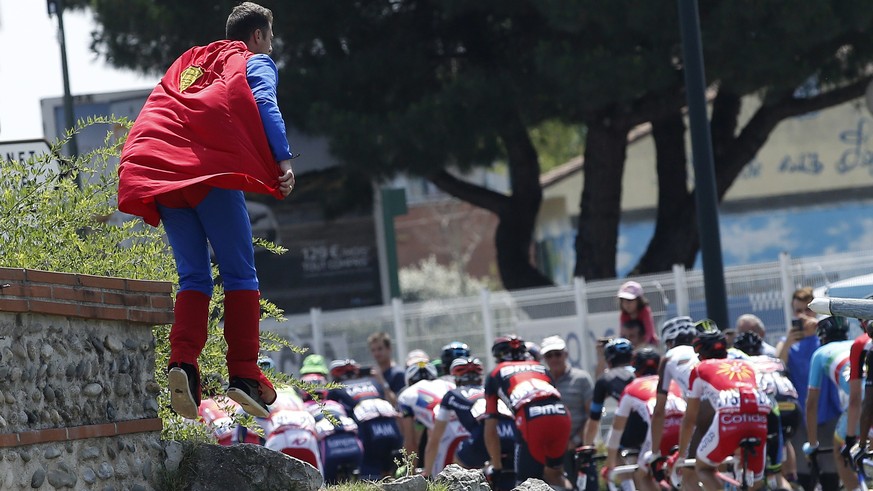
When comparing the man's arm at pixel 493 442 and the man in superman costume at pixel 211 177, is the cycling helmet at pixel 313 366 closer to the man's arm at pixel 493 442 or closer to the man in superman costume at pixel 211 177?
the man's arm at pixel 493 442

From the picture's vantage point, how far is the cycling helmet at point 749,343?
1320 centimetres

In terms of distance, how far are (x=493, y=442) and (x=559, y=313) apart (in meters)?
6.16

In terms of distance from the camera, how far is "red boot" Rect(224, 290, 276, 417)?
5.97 metres

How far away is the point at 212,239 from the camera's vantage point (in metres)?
5.94

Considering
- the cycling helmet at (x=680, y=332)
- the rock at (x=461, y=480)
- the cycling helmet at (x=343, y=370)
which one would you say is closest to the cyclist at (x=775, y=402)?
the cycling helmet at (x=680, y=332)

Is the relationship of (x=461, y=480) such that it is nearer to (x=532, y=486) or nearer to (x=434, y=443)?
(x=532, y=486)

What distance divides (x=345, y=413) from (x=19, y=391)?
338 inches

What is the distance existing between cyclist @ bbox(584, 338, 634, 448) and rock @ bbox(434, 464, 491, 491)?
5810mm

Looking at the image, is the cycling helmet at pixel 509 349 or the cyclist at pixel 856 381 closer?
the cyclist at pixel 856 381

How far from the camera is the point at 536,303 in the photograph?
18.8m

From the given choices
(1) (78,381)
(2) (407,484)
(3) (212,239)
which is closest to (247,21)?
(3) (212,239)

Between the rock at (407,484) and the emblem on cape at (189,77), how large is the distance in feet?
6.64

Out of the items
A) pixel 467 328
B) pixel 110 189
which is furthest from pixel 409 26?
pixel 110 189

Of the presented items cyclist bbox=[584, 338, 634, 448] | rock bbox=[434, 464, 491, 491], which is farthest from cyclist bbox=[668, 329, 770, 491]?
rock bbox=[434, 464, 491, 491]
